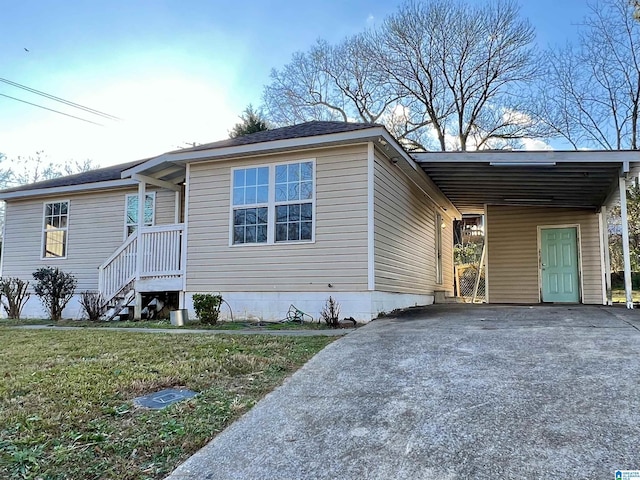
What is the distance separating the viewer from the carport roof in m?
8.25

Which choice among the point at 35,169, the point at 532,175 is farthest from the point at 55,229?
the point at 35,169

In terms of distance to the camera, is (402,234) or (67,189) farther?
(67,189)

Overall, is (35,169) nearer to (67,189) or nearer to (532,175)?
(67,189)

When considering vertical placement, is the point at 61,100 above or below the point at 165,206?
above

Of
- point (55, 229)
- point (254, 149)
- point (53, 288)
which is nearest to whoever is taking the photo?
point (254, 149)

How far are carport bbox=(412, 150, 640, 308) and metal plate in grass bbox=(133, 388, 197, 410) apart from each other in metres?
6.72

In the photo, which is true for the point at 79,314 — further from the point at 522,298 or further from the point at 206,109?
the point at 522,298

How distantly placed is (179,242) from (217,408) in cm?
623

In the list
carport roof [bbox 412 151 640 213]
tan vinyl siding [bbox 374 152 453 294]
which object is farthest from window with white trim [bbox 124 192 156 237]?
carport roof [bbox 412 151 640 213]

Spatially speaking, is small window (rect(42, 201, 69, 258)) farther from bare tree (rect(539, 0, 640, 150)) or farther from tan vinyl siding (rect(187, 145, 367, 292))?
bare tree (rect(539, 0, 640, 150))

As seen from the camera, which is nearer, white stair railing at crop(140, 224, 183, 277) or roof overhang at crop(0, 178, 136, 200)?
white stair railing at crop(140, 224, 183, 277)

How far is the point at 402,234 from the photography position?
31.4 feet

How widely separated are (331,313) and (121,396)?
4119 mm

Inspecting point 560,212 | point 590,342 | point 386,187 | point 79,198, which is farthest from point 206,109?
point 590,342
